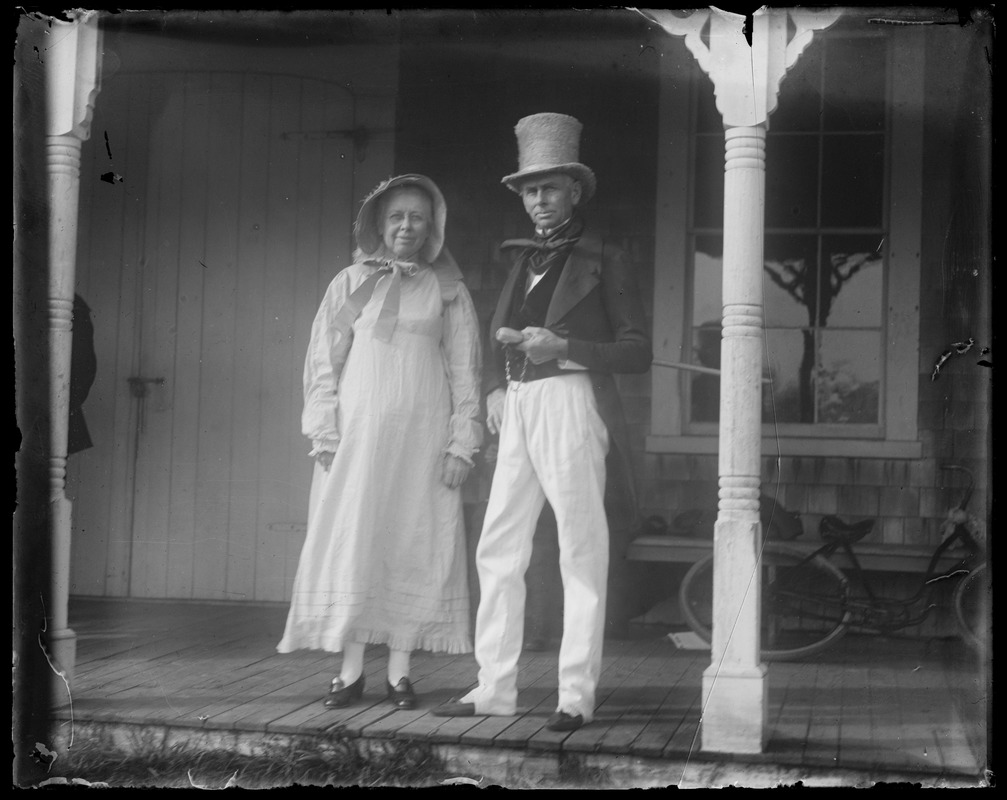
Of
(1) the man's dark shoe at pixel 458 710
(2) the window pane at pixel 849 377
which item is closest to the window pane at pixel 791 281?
(2) the window pane at pixel 849 377

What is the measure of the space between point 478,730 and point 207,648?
1.44m

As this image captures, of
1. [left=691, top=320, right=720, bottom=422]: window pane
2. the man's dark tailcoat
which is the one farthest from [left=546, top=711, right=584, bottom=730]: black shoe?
[left=691, top=320, right=720, bottom=422]: window pane

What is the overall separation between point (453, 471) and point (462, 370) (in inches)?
15.6

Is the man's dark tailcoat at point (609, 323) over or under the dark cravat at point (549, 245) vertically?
under

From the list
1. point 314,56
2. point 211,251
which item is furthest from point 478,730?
point 314,56

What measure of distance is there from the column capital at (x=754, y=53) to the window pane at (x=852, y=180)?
159 cm

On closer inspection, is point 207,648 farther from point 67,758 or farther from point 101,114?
point 101,114

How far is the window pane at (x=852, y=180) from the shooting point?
554 cm

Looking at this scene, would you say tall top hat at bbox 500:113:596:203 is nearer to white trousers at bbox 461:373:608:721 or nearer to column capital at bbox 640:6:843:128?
column capital at bbox 640:6:843:128

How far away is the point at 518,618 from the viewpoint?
416 cm

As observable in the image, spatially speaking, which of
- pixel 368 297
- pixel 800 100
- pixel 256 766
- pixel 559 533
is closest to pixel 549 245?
pixel 368 297

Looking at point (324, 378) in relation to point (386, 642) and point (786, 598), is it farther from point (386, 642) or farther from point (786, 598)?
point (786, 598)

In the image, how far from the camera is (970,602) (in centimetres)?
503

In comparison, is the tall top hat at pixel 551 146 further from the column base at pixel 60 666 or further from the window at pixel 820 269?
the column base at pixel 60 666
